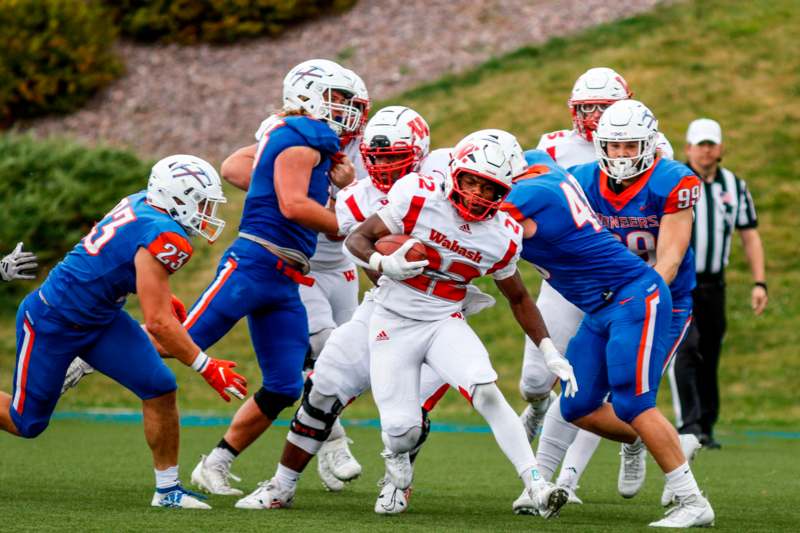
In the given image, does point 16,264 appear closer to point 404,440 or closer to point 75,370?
point 75,370

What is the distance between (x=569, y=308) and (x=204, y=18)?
1361 centimetres

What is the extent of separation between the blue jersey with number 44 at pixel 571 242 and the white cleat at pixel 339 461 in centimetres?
172

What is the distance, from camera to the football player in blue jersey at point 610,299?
230 inches

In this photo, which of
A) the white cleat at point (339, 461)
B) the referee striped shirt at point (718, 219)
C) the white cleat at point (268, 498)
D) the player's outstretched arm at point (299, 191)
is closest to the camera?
the white cleat at point (268, 498)

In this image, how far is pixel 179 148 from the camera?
17688mm

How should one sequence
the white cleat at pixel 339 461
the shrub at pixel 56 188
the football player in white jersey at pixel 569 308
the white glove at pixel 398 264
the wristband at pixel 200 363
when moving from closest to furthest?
the white glove at pixel 398 264 < the wristband at pixel 200 363 < the football player in white jersey at pixel 569 308 < the white cleat at pixel 339 461 < the shrub at pixel 56 188

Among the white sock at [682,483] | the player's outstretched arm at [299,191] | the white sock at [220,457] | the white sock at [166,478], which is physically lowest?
the white sock at [220,457]

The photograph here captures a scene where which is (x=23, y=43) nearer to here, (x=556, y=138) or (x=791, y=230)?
(x=791, y=230)

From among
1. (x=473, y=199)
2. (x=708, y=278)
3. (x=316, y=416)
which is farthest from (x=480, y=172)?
(x=708, y=278)

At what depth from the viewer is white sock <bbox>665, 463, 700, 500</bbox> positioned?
5.73 meters

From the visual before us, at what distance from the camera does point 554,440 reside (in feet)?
22.1

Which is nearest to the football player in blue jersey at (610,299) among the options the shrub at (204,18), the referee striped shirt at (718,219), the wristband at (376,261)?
the wristband at (376,261)

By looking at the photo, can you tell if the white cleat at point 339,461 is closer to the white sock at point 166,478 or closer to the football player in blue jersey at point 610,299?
the white sock at point 166,478

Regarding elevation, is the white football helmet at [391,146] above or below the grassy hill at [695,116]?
above
